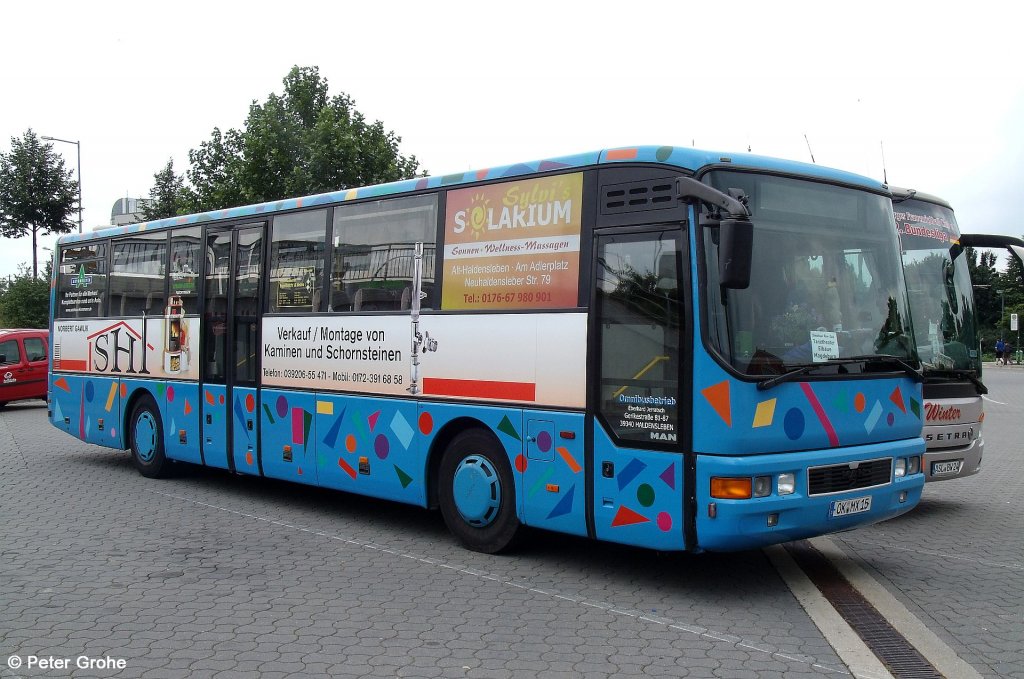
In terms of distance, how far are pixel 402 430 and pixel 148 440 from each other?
5435 millimetres

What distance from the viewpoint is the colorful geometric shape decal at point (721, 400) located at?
6641 mm

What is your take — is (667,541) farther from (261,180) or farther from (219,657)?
(261,180)

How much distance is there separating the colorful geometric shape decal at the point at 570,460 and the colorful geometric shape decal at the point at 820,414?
1.74 meters

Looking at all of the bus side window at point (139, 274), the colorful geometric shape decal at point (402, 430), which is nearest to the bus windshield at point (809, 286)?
the colorful geometric shape decal at point (402, 430)

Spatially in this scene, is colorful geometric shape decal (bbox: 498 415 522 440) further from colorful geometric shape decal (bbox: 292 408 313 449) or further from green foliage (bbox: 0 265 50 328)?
green foliage (bbox: 0 265 50 328)

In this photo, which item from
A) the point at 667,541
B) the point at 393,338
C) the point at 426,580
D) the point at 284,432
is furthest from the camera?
the point at 284,432

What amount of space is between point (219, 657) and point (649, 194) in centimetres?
418

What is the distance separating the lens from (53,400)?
49.9 ft

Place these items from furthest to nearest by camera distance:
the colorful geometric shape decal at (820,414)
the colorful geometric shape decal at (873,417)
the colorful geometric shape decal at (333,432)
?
the colorful geometric shape decal at (333,432) < the colorful geometric shape decal at (873,417) < the colorful geometric shape decal at (820,414)

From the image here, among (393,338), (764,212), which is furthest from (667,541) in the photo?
(393,338)

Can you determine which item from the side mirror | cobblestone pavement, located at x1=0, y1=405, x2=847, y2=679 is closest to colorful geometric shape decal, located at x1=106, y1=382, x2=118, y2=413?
cobblestone pavement, located at x1=0, y1=405, x2=847, y2=679

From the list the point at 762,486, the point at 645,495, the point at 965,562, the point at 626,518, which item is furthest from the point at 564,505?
the point at 965,562

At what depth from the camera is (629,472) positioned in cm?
718

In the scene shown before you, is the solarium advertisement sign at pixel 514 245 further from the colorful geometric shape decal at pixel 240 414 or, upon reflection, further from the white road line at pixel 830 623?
the colorful geometric shape decal at pixel 240 414
